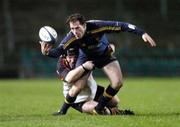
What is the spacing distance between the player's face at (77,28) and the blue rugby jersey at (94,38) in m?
0.14

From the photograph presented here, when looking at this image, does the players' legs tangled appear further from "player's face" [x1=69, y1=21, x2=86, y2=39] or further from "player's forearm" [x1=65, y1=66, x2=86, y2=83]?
"player's face" [x1=69, y1=21, x2=86, y2=39]

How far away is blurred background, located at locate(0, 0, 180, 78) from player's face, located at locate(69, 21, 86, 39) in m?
27.6

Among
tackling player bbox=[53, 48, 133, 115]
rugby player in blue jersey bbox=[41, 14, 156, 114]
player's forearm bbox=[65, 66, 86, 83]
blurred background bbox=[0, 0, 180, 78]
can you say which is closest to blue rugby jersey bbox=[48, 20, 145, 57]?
rugby player in blue jersey bbox=[41, 14, 156, 114]

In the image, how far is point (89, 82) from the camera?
13.0m

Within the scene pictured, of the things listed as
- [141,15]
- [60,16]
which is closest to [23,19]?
[60,16]

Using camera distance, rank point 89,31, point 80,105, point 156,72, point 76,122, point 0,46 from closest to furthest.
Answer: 1. point 76,122
2. point 89,31
3. point 80,105
4. point 156,72
5. point 0,46

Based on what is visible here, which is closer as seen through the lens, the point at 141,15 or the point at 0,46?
the point at 0,46

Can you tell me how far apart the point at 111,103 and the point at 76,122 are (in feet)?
7.93

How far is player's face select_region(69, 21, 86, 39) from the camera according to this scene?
11789mm

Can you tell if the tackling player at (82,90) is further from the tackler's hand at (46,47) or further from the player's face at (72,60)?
the tackler's hand at (46,47)

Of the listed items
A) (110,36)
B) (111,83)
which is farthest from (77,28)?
(110,36)

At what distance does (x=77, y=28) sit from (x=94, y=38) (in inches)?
18.6

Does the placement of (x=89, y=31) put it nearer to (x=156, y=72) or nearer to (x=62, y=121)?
(x=62, y=121)

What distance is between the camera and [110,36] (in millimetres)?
46156
